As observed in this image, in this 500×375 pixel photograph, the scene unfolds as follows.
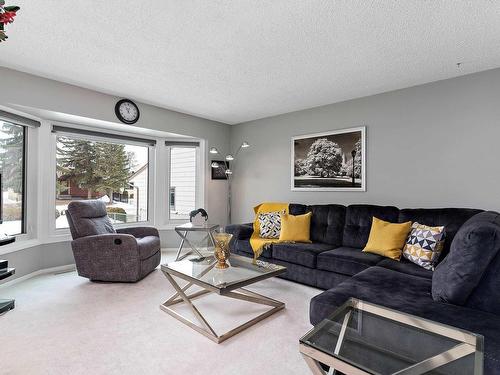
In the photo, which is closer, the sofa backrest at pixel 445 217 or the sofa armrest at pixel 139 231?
the sofa backrest at pixel 445 217

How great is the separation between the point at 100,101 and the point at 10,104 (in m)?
0.95

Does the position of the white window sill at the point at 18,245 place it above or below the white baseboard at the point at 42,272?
above

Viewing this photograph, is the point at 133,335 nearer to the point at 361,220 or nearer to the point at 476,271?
the point at 476,271

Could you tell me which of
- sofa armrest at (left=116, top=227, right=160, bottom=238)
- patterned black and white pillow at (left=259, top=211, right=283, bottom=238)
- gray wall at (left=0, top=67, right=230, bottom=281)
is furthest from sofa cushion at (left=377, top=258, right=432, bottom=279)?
gray wall at (left=0, top=67, right=230, bottom=281)

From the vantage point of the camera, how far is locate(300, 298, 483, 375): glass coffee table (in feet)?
3.53

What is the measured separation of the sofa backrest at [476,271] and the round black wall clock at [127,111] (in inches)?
157

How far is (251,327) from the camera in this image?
219 centimetres

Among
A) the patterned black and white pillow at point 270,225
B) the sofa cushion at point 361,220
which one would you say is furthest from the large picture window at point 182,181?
the sofa cushion at point 361,220

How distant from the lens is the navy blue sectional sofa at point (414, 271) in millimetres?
1487

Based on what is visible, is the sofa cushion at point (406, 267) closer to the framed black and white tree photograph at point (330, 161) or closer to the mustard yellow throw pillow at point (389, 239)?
the mustard yellow throw pillow at point (389, 239)

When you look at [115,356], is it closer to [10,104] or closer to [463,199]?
[10,104]

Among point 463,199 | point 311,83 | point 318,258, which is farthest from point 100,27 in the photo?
point 463,199

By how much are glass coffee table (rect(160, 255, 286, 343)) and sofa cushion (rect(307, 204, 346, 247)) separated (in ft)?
4.20

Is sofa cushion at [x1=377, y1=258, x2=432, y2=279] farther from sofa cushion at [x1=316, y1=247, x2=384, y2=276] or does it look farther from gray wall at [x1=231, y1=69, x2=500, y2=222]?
gray wall at [x1=231, y1=69, x2=500, y2=222]
